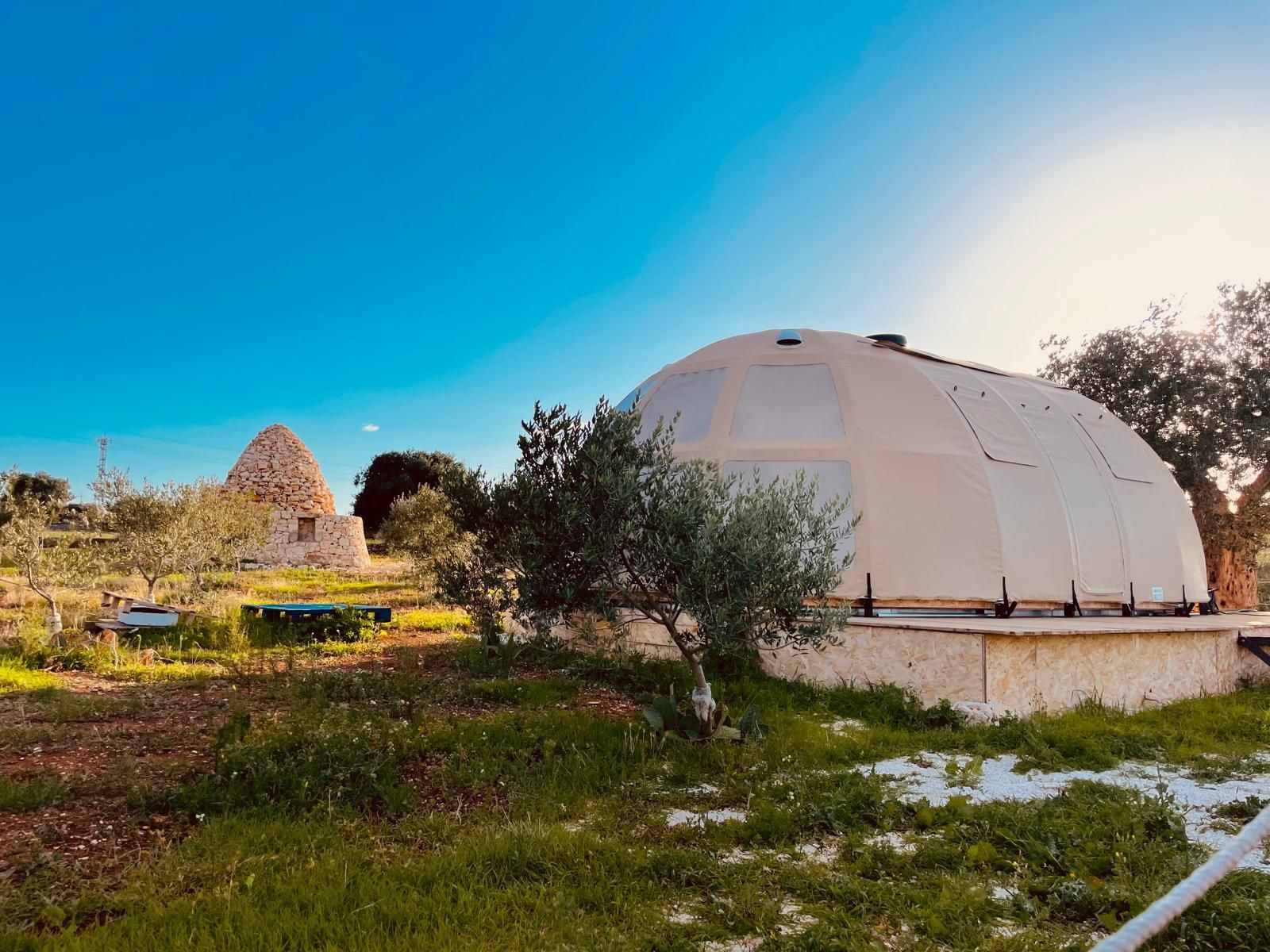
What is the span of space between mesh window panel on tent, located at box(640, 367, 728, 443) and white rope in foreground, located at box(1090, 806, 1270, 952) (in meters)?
9.67

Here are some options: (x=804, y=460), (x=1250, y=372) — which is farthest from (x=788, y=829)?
(x=1250, y=372)

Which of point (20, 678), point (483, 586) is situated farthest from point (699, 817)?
point (20, 678)

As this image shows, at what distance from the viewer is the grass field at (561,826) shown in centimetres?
346

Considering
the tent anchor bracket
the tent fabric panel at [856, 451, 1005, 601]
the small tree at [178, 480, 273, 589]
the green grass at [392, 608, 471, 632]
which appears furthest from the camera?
the small tree at [178, 480, 273, 589]

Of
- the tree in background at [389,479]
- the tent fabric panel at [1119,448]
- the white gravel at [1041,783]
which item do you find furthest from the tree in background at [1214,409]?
the tree in background at [389,479]

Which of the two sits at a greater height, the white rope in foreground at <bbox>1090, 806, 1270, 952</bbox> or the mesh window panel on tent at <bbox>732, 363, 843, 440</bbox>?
the mesh window panel on tent at <bbox>732, 363, 843, 440</bbox>

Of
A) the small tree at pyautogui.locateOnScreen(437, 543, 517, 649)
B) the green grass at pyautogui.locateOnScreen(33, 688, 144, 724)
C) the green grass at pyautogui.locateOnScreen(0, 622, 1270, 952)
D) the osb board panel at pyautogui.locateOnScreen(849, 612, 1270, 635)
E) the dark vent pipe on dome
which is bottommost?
the green grass at pyautogui.locateOnScreen(0, 622, 1270, 952)

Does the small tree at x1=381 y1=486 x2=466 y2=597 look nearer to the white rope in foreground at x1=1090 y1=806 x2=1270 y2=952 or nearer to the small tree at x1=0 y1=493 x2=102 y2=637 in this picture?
the small tree at x1=0 y1=493 x2=102 y2=637

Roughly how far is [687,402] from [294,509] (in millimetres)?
21738

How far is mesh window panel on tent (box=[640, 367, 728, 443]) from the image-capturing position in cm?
1178

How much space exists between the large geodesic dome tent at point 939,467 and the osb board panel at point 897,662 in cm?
105

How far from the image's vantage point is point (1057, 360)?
19.8m

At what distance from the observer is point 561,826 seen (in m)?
4.60

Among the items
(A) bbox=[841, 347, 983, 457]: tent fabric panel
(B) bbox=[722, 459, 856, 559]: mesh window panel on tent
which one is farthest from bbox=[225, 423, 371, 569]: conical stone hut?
(A) bbox=[841, 347, 983, 457]: tent fabric panel
